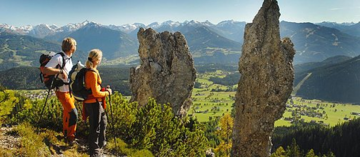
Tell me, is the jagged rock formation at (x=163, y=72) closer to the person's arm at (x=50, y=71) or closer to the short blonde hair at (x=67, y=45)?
the short blonde hair at (x=67, y=45)

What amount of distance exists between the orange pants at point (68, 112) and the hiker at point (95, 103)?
546 mm

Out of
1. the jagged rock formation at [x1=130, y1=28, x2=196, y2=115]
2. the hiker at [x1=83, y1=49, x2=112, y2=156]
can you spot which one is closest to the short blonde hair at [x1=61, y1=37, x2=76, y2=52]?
the hiker at [x1=83, y1=49, x2=112, y2=156]

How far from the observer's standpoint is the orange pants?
10859mm

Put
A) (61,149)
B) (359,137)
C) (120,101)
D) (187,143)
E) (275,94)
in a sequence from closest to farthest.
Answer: (61,149), (120,101), (187,143), (275,94), (359,137)

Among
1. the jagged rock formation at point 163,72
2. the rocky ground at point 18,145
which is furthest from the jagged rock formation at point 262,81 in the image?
the rocky ground at point 18,145

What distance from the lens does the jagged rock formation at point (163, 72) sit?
37219 mm

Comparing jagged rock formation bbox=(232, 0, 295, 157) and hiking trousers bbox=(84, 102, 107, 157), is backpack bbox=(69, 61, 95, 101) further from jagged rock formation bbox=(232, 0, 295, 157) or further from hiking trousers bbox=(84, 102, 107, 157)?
jagged rock formation bbox=(232, 0, 295, 157)

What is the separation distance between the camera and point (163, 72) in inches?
1502

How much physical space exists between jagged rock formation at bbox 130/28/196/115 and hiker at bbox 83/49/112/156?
81.1 feet

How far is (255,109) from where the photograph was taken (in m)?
34.0

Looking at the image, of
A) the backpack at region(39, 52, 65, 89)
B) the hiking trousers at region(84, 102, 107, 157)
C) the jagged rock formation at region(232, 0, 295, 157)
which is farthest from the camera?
the jagged rock formation at region(232, 0, 295, 157)

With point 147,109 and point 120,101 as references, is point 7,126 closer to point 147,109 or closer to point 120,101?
point 120,101

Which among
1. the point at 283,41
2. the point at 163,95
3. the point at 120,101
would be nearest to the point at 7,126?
the point at 120,101

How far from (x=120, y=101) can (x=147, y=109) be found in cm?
208
